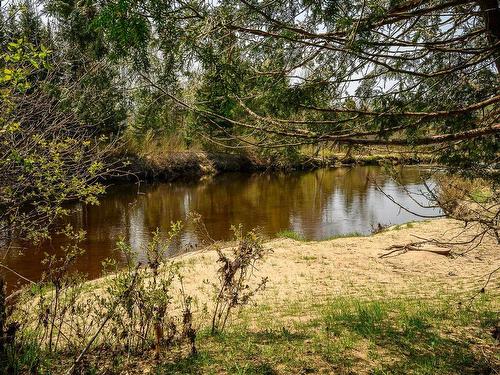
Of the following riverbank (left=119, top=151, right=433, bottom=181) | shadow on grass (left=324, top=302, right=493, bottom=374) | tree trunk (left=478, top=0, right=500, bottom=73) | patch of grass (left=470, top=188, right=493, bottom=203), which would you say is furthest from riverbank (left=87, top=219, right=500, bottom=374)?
riverbank (left=119, top=151, right=433, bottom=181)

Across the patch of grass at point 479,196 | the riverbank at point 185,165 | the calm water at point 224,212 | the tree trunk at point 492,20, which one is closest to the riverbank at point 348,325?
the patch of grass at point 479,196

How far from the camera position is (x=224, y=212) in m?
19.7

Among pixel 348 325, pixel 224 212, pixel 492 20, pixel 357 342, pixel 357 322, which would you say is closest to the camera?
pixel 492 20

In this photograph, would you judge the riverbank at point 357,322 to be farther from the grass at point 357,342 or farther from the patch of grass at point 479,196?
the patch of grass at point 479,196

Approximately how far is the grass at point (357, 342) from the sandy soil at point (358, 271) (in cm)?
113

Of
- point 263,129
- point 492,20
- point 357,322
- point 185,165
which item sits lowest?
point 357,322

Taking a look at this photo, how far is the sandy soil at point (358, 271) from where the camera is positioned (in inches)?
294

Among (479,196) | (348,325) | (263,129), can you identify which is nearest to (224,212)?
(348,325)

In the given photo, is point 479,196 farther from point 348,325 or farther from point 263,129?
point 263,129

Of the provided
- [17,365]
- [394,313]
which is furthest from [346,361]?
[17,365]

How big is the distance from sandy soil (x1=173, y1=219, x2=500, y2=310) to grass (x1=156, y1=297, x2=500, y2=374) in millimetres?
1131

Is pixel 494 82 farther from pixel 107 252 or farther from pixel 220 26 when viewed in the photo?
pixel 107 252

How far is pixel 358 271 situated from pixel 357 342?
4992 mm

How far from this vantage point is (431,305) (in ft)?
20.0
